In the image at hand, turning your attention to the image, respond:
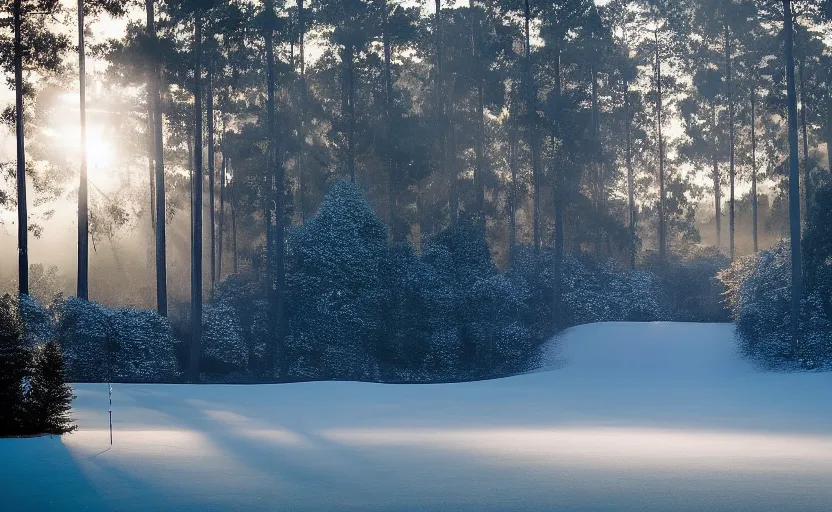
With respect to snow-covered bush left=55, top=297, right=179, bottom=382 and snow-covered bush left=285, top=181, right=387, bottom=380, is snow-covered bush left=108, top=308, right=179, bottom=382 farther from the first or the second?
snow-covered bush left=285, top=181, right=387, bottom=380

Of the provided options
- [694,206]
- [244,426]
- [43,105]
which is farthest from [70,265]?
[244,426]

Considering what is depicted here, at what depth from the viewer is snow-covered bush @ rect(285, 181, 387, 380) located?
125ft

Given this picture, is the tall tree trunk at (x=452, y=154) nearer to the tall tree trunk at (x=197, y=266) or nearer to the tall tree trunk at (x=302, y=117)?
the tall tree trunk at (x=302, y=117)

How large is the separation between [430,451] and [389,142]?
3357 centimetres

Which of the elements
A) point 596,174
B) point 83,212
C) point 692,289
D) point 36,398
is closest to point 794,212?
point 692,289

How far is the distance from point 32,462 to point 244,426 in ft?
19.1

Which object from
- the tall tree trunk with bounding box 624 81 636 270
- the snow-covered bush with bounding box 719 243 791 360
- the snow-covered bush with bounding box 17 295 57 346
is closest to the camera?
the snow-covered bush with bounding box 17 295 57 346

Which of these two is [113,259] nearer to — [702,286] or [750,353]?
[702,286]

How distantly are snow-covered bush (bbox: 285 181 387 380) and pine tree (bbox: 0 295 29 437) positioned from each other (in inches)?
870

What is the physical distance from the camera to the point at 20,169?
104 feet

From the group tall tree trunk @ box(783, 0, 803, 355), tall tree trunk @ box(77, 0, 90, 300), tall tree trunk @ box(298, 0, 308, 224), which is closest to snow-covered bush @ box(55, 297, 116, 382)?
tall tree trunk @ box(77, 0, 90, 300)

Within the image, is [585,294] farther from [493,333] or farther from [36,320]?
[36,320]

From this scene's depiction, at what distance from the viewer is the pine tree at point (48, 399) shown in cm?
1527

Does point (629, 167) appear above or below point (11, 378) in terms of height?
above
